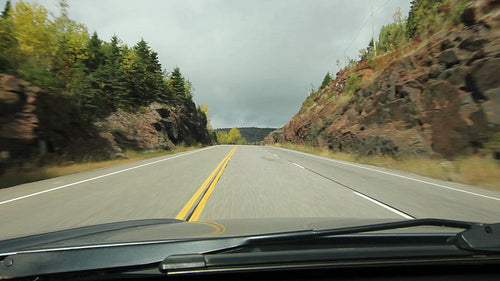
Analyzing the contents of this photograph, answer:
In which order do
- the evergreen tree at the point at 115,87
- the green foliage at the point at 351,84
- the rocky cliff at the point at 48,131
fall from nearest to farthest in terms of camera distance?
the rocky cliff at the point at 48,131 < the green foliage at the point at 351,84 < the evergreen tree at the point at 115,87

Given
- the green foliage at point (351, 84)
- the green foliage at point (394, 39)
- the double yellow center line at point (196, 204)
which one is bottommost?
the double yellow center line at point (196, 204)

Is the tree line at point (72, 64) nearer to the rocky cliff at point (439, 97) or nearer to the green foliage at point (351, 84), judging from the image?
the rocky cliff at point (439, 97)

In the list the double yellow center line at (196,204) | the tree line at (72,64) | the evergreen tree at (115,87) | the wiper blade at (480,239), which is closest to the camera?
the wiper blade at (480,239)

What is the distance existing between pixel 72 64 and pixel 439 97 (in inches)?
1266

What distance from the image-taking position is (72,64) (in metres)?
28.4

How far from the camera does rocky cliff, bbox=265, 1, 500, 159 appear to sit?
1295 cm

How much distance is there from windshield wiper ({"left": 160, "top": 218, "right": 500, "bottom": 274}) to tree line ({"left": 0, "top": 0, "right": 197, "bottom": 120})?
17896mm

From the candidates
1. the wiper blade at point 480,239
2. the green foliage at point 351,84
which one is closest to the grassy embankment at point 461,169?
the wiper blade at point 480,239

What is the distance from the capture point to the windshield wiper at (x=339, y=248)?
191 centimetres

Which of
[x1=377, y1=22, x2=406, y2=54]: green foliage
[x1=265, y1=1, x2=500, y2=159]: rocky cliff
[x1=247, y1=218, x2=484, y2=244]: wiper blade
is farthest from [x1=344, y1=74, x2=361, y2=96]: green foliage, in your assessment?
[x1=247, y1=218, x2=484, y2=244]: wiper blade

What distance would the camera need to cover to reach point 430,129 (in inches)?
643

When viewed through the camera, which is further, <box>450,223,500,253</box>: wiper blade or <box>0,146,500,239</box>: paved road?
<box>0,146,500,239</box>: paved road

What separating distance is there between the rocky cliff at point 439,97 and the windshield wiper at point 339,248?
12.7 metres

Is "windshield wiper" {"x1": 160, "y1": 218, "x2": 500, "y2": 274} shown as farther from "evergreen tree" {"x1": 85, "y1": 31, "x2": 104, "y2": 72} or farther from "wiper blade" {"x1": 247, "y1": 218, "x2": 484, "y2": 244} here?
"evergreen tree" {"x1": 85, "y1": 31, "x2": 104, "y2": 72}
